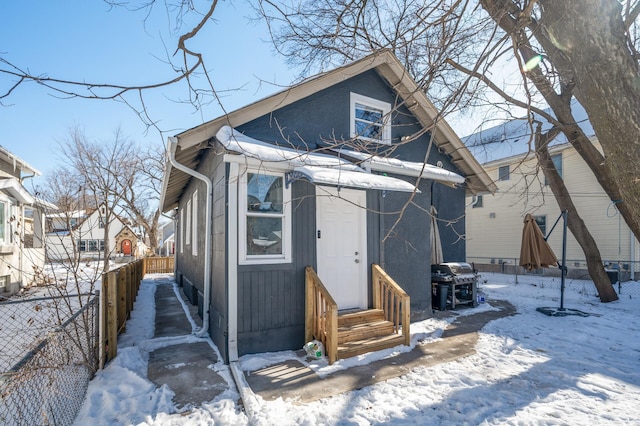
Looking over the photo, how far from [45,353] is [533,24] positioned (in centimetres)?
503

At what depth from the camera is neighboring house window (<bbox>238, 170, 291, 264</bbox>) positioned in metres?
4.61

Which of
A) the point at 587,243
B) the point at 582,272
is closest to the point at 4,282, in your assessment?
the point at 587,243

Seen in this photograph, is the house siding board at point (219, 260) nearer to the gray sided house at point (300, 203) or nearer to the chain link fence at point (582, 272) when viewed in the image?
the gray sided house at point (300, 203)

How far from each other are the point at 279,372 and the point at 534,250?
6.87m

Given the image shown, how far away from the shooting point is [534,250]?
787 centimetres

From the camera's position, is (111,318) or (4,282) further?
(4,282)

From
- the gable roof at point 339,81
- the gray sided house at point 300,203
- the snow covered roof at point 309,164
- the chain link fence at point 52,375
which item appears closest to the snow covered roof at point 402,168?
the gray sided house at point 300,203

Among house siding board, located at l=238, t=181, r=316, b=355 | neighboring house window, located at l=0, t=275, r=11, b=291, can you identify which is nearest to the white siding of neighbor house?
house siding board, located at l=238, t=181, r=316, b=355

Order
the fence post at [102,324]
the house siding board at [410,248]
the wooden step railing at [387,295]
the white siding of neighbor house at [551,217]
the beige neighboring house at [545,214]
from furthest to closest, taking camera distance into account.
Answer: the white siding of neighbor house at [551,217] → the beige neighboring house at [545,214] → the house siding board at [410,248] → the wooden step railing at [387,295] → the fence post at [102,324]

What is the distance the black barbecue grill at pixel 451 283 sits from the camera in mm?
7379

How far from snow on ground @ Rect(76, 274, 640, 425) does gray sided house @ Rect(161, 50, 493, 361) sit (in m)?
0.80

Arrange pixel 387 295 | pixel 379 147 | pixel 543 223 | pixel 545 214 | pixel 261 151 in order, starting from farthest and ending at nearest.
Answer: pixel 543 223 < pixel 545 214 < pixel 387 295 < pixel 379 147 < pixel 261 151

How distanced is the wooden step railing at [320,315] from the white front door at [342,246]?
526mm

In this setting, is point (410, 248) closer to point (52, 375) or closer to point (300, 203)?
point (300, 203)
